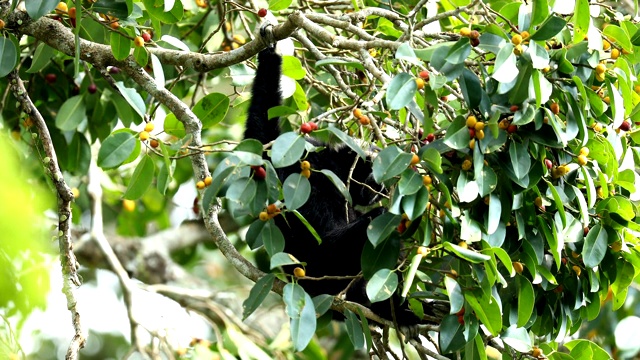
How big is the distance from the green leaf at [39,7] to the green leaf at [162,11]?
1.53 ft

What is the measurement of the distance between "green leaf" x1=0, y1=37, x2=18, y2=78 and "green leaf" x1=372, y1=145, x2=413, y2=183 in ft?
5.26

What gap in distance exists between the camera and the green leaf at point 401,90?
2.50 metres

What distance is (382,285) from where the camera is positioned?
2.63 metres

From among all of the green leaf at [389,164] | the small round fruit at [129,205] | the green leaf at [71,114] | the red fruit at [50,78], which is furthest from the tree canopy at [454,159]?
the small round fruit at [129,205]

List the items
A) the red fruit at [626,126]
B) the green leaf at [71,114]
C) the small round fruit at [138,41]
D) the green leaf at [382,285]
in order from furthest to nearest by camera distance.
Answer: the green leaf at [71,114]
the small round fruit at [138,41]
the red fruit at [626,126]
the green leaf at [382,285]

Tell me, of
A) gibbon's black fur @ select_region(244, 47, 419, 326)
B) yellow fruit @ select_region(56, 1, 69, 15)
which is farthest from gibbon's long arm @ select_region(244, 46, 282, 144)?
yellow fruit @ select_region(56, 1, 69, 15)

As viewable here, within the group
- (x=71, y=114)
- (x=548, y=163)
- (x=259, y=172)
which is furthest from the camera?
(x=71, y=114)

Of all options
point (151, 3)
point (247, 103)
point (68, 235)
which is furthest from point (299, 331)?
point (247, 103)

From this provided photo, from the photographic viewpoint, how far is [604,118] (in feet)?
9.31

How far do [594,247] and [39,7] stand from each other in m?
2.20

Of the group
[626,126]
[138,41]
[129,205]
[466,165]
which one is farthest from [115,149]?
[129,205]

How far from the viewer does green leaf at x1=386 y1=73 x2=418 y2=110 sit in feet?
8.20

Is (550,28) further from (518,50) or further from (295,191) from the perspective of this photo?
(295,191)

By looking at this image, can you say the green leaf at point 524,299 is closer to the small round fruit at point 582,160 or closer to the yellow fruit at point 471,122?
the small round fruit at point 582,160
